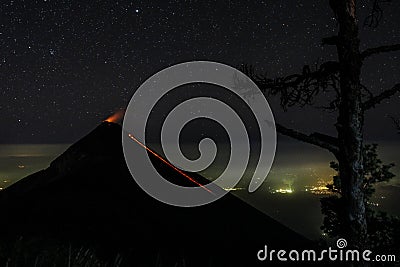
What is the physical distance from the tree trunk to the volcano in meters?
2.06

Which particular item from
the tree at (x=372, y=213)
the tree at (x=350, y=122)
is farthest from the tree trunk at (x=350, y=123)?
the tree at (x=372, y=213)

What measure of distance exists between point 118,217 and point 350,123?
499 cm

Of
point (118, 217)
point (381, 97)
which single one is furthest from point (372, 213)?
point (118, 217)

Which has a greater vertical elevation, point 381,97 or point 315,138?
point 381,97

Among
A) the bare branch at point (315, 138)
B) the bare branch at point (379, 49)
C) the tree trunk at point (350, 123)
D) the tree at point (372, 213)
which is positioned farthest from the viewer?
the tree at point (372, 213)

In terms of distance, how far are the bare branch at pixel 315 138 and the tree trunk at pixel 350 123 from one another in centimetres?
15

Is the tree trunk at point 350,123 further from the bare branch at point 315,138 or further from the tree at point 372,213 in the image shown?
the tree at point 372,213

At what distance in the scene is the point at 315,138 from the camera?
24.9ft

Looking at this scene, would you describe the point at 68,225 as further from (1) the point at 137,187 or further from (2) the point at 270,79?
(2) the point at 270,79

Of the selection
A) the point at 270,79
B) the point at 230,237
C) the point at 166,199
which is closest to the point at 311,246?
the point at 230,237

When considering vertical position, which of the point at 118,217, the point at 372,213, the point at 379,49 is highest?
the point at 379,49

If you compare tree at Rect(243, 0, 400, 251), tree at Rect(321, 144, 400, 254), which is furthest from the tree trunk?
tree at Rect(321, 144, 400, 254)

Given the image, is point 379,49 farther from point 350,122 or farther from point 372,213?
point 372,213

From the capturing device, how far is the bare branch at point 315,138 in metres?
7.54
